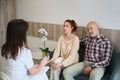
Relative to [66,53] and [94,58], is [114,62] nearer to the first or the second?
[94,58]

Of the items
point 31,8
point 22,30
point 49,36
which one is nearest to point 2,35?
point 31,8

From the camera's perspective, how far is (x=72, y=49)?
2.96 metres

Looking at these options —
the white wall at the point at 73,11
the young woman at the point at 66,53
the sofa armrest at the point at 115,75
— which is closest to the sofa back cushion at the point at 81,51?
the young woman at the point at 66,53

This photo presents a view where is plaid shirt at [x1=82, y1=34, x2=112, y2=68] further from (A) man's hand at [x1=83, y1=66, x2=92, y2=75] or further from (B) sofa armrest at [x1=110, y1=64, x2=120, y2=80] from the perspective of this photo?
(B) sofa armrest at [x1=110, y1=64, x2=120, y2=80]

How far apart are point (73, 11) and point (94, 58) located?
3.40 ft

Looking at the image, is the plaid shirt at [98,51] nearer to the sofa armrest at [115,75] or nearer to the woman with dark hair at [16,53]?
the sofa armrest at [115,75]

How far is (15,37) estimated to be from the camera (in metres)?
2.04

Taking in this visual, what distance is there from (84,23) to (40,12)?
1.20m

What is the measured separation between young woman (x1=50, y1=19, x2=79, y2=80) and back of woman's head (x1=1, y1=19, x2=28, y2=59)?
0.93m

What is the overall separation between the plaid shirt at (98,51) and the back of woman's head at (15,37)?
3.70 feet

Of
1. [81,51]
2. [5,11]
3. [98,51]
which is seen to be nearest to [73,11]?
[81,51]

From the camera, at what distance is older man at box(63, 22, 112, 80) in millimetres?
2672

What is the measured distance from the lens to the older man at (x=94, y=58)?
2.67m

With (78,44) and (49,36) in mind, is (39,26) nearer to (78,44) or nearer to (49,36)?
(49,36)
